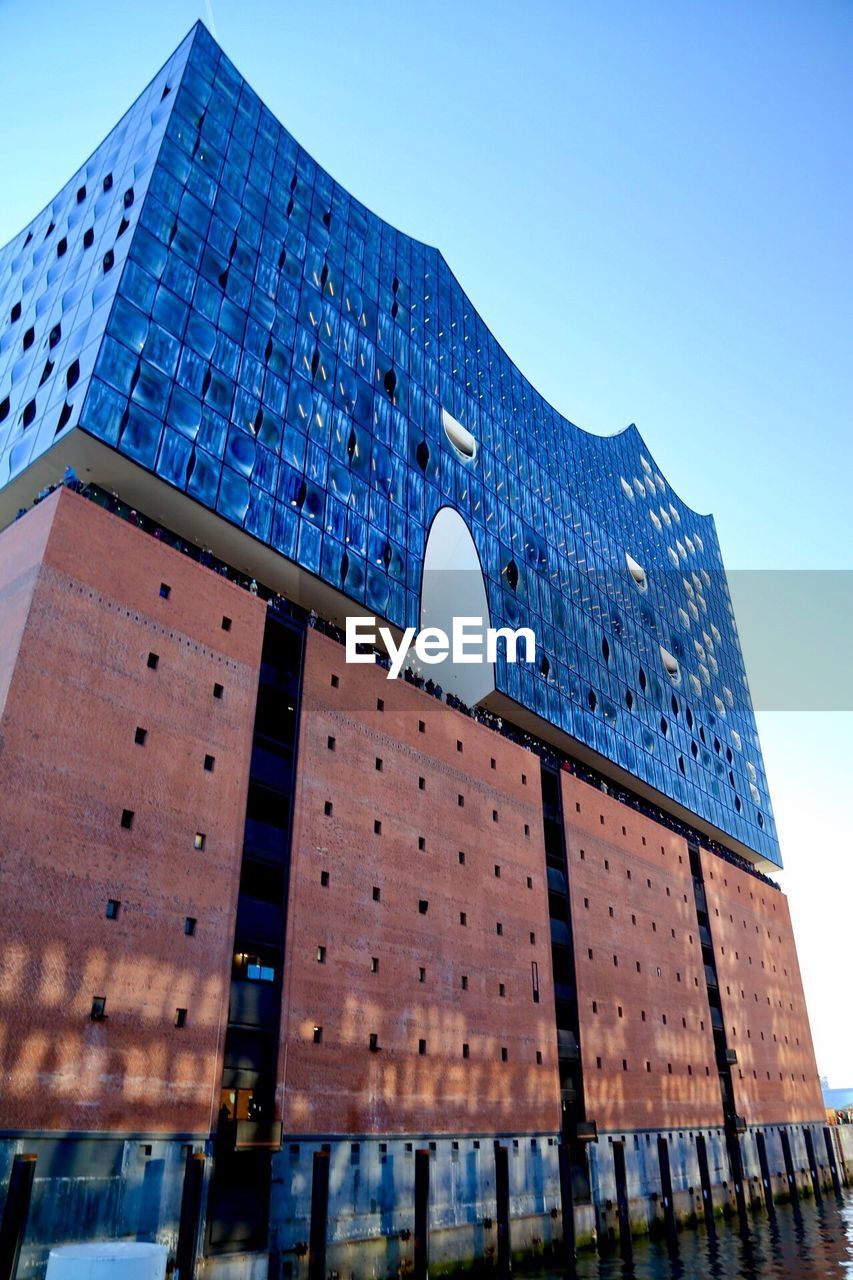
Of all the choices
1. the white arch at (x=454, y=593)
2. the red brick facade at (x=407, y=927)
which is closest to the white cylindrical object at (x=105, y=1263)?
the red brick facade at (x=407, y=927)

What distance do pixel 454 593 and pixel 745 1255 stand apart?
24137 mm

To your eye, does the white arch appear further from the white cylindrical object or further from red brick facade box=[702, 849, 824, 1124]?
the white cylindrical object

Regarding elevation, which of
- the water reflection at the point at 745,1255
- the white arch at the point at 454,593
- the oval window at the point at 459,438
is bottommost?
the water reflection at the point at 745,1255

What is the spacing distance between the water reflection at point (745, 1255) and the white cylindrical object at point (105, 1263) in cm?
1661

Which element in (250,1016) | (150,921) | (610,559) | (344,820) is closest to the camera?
(150,921)

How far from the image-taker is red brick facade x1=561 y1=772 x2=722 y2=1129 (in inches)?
1337

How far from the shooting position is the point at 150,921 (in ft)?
62.8

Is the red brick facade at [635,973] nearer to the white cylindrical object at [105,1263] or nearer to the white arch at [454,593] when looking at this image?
the white arch at [454,593]

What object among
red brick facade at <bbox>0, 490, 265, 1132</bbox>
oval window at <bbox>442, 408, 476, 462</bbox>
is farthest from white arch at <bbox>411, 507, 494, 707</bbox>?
red brick facade at <bbox>0, 490, 265, 1132</bbox>

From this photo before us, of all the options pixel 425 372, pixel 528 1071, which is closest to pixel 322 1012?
pixel 528 1071

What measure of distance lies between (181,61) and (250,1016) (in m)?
29.3

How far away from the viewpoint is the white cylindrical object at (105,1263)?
11.6 meters

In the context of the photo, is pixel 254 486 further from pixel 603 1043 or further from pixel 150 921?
pixel 603 1043

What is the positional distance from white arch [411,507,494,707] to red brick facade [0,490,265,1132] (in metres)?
12.8
